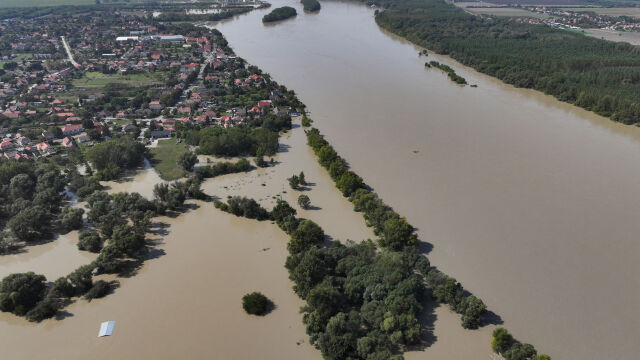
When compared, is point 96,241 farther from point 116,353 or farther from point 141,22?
point 141,22

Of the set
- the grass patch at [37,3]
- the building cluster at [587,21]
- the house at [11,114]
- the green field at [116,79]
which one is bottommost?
the house at [11,114]

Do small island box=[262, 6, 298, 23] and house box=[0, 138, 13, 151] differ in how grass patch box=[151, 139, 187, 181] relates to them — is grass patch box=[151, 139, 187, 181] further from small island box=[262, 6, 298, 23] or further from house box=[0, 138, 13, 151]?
small island box=[262, 6, 298, 23]

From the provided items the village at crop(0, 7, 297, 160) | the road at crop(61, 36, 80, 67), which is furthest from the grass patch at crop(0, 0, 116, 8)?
the road at crop(61, 36, 80, 67)

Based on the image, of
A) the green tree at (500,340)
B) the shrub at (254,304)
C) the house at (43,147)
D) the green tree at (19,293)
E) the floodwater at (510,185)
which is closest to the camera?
the green tree at (500,340)

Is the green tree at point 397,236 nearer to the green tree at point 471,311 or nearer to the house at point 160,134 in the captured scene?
the green tree at point 471,311

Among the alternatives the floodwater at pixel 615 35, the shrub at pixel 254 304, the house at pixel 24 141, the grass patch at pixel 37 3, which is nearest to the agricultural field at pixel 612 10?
the floodwater at pixel 615 35

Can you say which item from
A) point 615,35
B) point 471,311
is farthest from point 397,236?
point 615,35

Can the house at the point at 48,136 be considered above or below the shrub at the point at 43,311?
above
